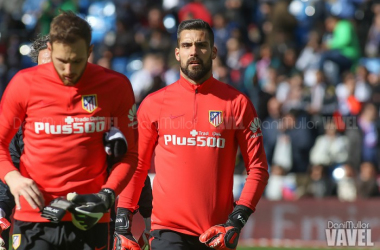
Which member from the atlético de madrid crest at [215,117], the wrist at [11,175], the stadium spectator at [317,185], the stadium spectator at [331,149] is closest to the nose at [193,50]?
the atlético de madrid crest at [215,117]

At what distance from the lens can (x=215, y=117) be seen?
20.3 ft

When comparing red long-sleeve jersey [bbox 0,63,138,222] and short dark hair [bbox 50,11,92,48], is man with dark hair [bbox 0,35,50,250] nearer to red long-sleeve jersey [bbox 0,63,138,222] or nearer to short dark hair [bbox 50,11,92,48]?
red long-sleeve jersey [bbox 0,63,138,222]

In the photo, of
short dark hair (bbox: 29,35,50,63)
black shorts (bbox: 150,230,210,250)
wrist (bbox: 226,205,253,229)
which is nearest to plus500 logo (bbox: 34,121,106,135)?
black shorts (bbox: 150,230,210,250)

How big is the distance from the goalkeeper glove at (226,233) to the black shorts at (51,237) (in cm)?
102

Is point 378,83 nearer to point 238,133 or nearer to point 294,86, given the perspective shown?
point 294,86

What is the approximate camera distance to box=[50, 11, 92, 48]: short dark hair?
484 centimetres

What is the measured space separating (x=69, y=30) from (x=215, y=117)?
1703 mm

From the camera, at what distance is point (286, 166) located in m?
14.2

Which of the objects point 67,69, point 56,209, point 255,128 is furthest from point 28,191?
point 255,128

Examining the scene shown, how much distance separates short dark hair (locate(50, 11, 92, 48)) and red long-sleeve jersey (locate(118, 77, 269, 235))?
1443mm

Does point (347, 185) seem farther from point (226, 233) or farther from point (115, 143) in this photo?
point (115, 143)

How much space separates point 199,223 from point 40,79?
170cm

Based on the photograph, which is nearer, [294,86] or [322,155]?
[322,155]

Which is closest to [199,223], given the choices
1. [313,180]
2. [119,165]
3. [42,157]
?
[119,165]
